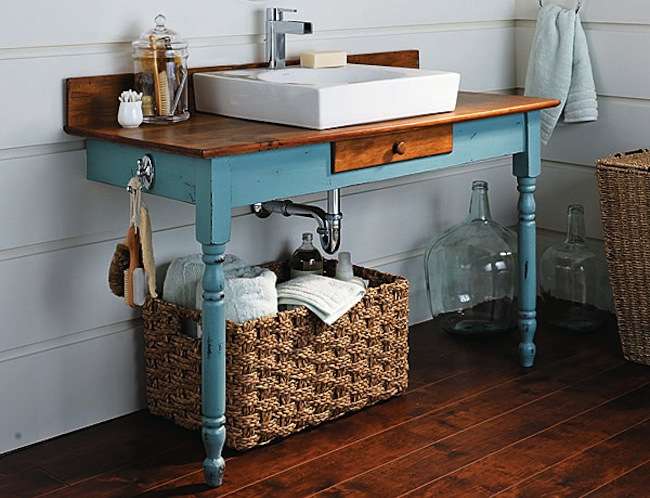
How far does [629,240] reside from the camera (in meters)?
3.07

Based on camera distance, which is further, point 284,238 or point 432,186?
point 432,186

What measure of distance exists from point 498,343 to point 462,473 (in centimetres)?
92

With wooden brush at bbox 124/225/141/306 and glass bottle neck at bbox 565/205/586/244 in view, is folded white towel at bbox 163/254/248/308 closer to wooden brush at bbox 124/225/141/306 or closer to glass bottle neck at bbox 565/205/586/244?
wooden brush at bbox 124/225/141/306

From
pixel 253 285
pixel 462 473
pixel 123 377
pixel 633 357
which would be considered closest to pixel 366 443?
pixel 462 473

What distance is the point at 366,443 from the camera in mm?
2643

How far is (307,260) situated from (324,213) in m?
0.20

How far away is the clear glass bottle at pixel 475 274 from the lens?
3342 millimetres

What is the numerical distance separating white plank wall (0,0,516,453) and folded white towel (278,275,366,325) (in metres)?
0.32

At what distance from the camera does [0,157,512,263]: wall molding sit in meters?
2.56

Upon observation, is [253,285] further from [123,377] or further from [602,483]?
[602,483]

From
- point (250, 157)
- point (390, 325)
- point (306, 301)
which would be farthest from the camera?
point (390, 325)

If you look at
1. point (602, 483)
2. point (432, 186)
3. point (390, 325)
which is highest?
point (432, 186)

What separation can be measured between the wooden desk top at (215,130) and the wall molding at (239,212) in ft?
0.89

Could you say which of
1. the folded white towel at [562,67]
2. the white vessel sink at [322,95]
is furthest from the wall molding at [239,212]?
the white vessel sink at [322,95]
